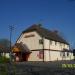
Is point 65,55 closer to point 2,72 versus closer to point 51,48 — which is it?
point 51,48

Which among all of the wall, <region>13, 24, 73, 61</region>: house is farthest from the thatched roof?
the wall

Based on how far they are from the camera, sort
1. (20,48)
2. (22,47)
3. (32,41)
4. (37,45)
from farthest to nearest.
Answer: (22,47) < (32,41) < (20,48) < (37,45)

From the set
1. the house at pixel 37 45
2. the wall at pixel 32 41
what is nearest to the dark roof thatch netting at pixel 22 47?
the house at pixel 37 45

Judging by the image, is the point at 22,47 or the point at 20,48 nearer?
the point at 20,48

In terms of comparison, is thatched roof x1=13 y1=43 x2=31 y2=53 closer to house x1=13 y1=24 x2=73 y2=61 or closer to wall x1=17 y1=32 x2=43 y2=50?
house x1=13 y1=24 x2=73 y2=61

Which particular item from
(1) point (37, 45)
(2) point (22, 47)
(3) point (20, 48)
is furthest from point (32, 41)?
(3) point (20, 48)

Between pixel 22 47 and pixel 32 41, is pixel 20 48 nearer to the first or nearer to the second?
pixel 22 47

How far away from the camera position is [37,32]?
54.3m

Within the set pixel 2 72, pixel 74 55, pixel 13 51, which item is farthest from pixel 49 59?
pixel 2 72

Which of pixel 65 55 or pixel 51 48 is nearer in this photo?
pixel 51 48

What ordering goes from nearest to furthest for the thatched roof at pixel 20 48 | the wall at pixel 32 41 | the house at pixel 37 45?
the house at pixel 37 45 → the wall at pixel 32 41 → the thatched roof at pixel 20 48

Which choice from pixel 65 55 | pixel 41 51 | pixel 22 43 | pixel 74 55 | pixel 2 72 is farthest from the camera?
pixel 74 55

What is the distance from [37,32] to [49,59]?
23.5ft

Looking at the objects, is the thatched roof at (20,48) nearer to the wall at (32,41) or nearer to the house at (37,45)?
the house at (37,45)
